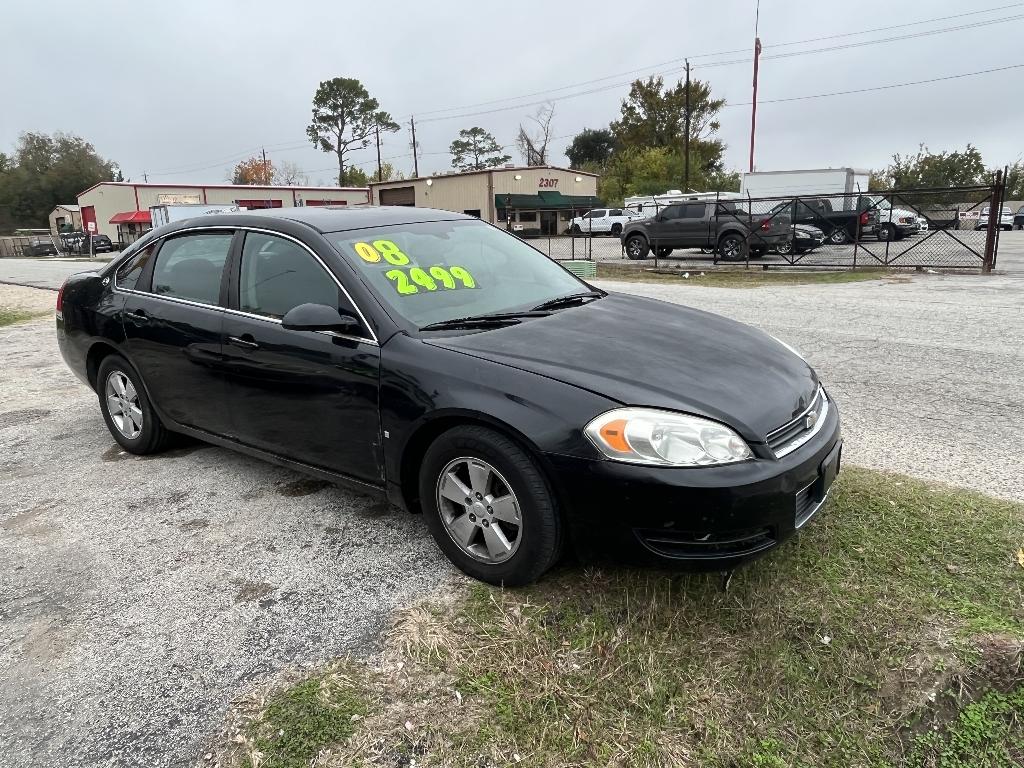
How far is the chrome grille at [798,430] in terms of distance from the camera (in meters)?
2.55

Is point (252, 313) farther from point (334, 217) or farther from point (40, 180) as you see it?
point (40, 180)

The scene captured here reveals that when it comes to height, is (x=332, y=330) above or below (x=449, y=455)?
above

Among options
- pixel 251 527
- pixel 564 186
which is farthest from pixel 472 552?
pixel 564 186

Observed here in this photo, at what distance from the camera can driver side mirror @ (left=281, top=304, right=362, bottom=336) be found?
3.05 metres

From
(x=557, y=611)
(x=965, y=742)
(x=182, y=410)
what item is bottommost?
(x=965, y=742)

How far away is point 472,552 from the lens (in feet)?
9.45

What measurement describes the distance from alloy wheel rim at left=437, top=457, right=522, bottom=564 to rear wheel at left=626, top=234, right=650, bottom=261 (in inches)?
763

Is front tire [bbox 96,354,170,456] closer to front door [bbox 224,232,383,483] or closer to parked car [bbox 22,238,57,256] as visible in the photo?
front door [bbox 224,232,383,483]

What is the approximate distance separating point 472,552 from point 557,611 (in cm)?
44

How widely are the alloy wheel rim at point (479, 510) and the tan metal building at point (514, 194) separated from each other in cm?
4006

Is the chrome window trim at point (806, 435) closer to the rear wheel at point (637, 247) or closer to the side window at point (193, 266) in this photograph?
the side window at point (193, 266)

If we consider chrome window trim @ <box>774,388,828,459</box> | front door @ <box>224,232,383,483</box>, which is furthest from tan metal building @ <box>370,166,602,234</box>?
chrome window trim @ <box>774,388,828,459</box>

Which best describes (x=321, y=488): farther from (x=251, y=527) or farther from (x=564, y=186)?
(x=564, y=186)

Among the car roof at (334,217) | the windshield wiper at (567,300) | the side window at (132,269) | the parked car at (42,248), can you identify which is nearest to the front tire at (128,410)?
the side window at (132,269)
